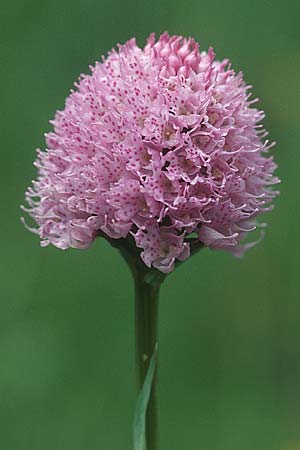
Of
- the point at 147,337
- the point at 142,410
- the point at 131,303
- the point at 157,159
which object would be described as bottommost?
the point at 142,410

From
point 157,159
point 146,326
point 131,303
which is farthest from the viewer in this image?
point 131,303

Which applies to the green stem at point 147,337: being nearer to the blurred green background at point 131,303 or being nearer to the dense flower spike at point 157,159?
the dense flower spike at point 157,159

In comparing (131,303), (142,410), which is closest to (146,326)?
(142,410)

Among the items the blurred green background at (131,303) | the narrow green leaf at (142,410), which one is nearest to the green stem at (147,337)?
the narrow green leaf at (142,410)

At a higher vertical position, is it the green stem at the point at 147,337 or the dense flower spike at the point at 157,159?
the dense flower spike at the point at 157,159

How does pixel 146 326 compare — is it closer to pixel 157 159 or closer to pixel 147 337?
pixel 147 337

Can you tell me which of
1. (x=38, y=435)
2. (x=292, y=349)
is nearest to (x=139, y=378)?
(x=38, y=435)
